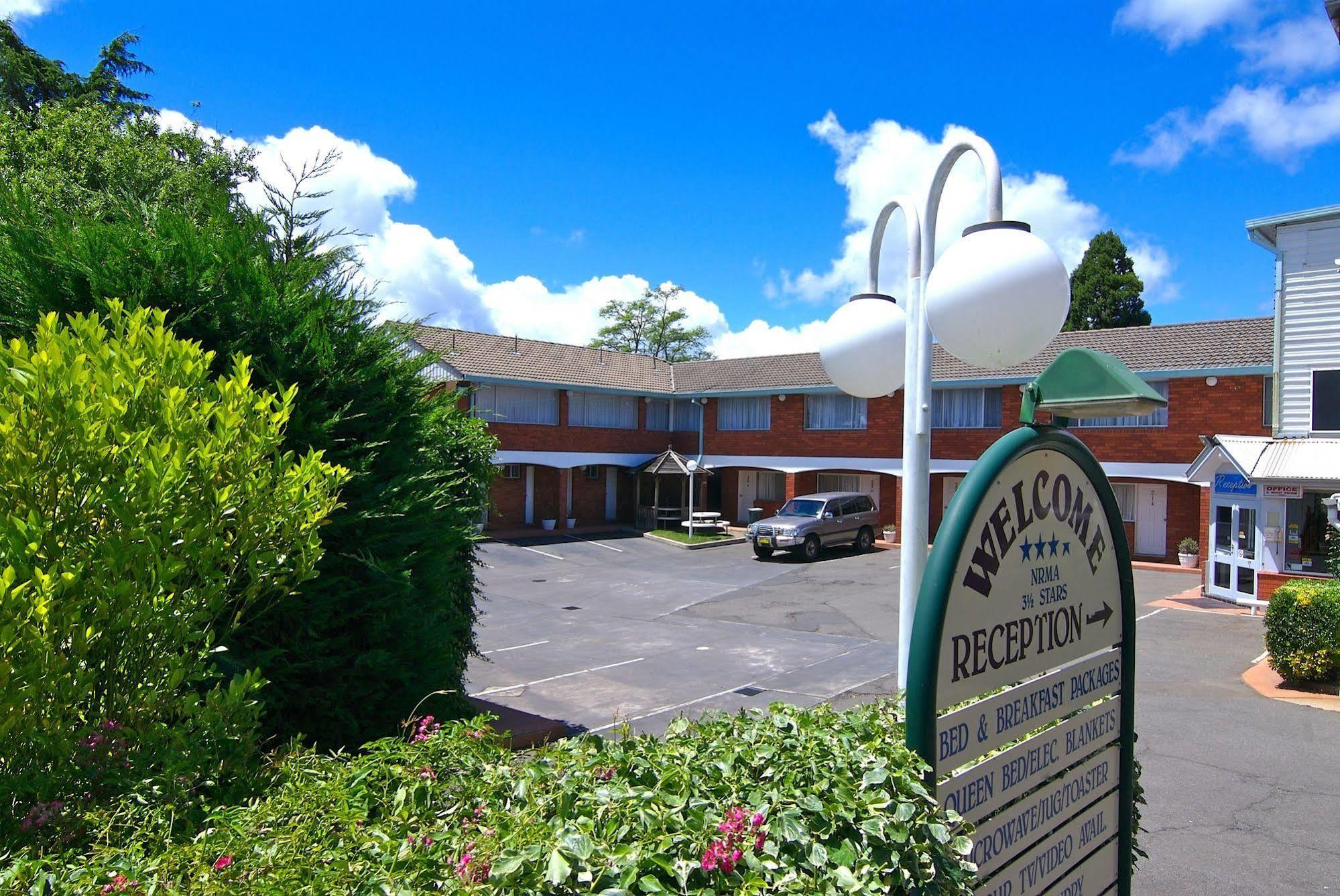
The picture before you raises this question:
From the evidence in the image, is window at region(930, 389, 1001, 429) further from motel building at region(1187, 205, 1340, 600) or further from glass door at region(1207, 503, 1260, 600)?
glass door at region(1207, 503, 1260, 600)

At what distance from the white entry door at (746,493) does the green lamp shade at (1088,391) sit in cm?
3202

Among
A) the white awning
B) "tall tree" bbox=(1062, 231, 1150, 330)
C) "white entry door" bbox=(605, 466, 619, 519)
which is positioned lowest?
"white entry door" bbox=(605, 466, 619, 519)

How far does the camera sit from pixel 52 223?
5.29 meters

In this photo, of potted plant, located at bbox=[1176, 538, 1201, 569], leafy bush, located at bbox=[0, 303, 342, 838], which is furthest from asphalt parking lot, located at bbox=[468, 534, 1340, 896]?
leafy bush, located at bbox=[0, 303, 342, 838]

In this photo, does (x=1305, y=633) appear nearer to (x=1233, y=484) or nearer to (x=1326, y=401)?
(x=1233, y=484)

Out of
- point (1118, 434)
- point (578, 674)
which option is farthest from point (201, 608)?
point (1118, 434)

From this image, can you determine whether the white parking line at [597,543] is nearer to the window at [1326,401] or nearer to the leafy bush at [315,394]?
the window at [1326,401]

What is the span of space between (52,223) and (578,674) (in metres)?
8.74

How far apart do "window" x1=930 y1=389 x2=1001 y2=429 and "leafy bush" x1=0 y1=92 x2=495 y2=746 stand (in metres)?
24.7

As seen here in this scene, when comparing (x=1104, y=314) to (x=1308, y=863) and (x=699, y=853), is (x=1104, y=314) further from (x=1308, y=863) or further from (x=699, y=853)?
(x=699, y=853)

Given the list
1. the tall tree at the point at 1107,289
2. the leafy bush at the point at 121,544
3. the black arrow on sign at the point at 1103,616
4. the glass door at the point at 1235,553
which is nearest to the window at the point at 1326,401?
the glass door at the point at 1235,553

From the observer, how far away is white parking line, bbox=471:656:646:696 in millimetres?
11165

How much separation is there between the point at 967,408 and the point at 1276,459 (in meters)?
11.0

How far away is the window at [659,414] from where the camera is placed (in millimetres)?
36188
